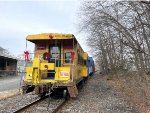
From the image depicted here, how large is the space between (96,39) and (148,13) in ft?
97.1

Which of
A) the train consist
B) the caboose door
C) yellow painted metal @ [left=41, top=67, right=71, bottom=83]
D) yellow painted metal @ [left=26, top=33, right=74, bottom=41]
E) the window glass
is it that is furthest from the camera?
the window glass

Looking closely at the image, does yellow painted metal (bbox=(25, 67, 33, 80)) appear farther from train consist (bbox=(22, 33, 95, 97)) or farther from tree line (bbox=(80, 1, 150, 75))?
tree line (bbox=(80, 1, 150, 75))

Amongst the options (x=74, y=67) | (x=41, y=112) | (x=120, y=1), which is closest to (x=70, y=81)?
(x=74, y=67)

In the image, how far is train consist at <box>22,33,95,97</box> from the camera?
44.7ft

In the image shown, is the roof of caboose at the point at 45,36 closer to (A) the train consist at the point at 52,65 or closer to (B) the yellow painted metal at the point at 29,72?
(A) the train consist at the point at 52,65

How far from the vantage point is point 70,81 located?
1370 centimetres

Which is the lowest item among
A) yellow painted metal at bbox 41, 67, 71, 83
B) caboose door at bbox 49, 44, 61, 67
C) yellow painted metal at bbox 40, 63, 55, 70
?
yellow painted metal at bbox 41, 67, 71, 83

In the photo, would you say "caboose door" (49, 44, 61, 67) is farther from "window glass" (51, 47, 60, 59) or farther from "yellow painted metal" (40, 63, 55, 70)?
"yellow painted metal" (40, 63, 55, 70)

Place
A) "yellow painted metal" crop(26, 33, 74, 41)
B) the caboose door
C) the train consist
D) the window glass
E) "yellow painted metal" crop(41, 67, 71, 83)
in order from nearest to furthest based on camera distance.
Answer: the train consist < "yellow painted metal" crop(41, 67, 71, 83) < "yellow painted metal" crop(26, 33, 74, 41) < the caboose door < the window glass

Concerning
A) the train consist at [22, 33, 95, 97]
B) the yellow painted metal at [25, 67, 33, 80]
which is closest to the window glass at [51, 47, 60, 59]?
the train consist at [22, 33, 95, 97]

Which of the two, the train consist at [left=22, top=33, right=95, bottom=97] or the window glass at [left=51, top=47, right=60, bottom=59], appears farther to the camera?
the window glass at [left=51, top=47, right=60, bottom=59]

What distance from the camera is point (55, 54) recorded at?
15.2 metres

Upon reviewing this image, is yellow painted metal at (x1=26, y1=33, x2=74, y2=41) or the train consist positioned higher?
yellow painted metal at (x1=26, y1=33, x2=74, y2=41)

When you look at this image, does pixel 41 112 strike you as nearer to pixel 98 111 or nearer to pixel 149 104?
pixel 98 111
